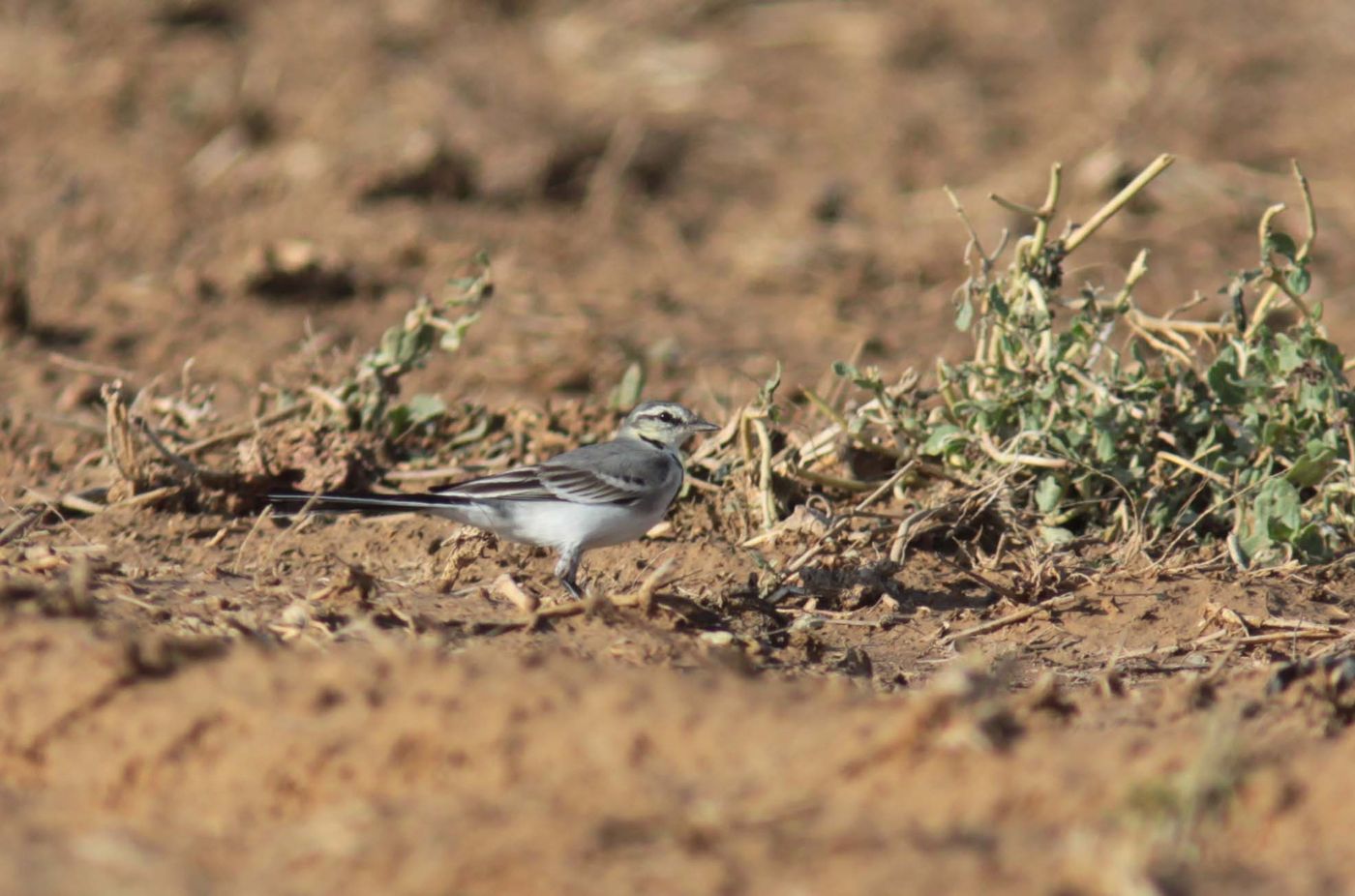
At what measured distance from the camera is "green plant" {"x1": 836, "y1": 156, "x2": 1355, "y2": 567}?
635cm

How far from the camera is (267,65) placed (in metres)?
14.2

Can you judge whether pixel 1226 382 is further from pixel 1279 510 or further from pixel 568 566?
pixel 568 566

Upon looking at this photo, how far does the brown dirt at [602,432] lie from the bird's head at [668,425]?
32 centimetres

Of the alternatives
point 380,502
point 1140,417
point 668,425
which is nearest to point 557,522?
Result: point 380,502

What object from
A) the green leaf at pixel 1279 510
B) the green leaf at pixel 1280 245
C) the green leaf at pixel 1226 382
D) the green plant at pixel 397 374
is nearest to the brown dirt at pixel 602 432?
the green leaf at pixel 1279 510

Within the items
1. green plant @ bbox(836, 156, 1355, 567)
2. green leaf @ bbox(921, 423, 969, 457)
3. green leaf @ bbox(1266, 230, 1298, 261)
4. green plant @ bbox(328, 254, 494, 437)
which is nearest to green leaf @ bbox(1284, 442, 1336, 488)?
green plant @ bbox(836, 156, 1355, 567)

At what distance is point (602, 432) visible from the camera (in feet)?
26.7

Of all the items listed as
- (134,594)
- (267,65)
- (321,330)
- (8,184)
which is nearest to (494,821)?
(134,594)

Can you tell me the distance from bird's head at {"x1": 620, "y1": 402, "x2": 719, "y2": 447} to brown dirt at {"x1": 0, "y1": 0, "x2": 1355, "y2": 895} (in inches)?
12.6

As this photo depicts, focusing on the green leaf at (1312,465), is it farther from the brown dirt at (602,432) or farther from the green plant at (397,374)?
the green plant at (397,374)

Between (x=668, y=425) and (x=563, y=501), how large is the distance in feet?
2.77

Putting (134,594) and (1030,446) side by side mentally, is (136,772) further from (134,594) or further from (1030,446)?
(1030,446)

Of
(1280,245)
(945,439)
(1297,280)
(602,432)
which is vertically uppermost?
(1280,245)

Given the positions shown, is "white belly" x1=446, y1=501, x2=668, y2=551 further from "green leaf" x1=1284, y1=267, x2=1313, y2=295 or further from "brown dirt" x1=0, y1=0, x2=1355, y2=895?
"green leaf" x1=1284, y1=267, x2=1313, y2=295
